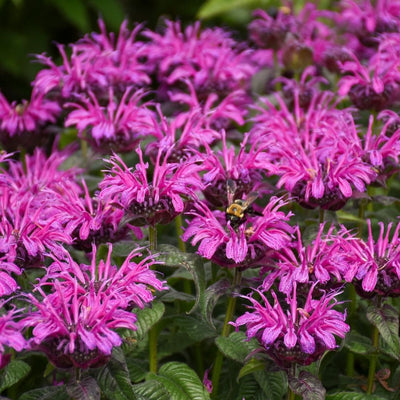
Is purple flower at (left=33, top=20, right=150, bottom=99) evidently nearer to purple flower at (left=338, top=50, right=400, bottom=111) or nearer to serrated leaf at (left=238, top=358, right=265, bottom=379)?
purple flower at (left=338, top=50, right=400, bottom=111)

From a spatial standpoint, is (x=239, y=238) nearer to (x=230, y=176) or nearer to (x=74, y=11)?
(x=230, y=176)

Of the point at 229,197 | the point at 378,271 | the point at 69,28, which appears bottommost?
the point at 69,28

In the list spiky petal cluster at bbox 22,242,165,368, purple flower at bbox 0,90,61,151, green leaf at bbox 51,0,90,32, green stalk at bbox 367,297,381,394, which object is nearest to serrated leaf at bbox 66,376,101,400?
spiky petal cluster at bbox 22,242,165,368

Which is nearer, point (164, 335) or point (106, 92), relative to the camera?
point (164, 335)

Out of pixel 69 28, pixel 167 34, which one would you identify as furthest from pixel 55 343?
pixel 69 28

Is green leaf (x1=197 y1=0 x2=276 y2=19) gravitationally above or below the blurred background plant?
above

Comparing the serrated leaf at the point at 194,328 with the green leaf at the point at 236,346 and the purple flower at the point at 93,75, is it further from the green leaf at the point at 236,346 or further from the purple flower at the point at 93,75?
the purple flower at the point at 93,75

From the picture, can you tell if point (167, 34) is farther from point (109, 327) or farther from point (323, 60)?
point (109, 327)
